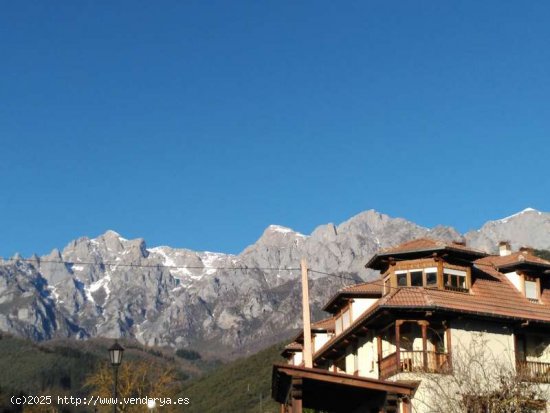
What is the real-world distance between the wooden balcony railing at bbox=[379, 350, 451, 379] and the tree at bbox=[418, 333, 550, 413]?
0.39m

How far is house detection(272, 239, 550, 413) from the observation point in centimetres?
3750

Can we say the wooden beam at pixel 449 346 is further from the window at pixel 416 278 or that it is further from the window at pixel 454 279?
the window at pixel 416 278

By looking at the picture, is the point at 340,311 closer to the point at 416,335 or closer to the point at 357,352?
the point at 357,352

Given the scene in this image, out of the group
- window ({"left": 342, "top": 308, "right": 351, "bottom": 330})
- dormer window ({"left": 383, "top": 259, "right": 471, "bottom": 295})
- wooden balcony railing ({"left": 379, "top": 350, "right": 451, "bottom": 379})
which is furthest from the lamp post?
window ({"left": 342, "top": 308, "right": 351, "bottom": 330})

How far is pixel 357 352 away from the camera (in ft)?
159

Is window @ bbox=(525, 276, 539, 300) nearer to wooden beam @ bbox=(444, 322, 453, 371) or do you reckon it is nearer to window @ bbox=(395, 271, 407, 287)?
→ window @ bbox=(395, 271, 407, 287)

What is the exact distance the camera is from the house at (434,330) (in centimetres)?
3750

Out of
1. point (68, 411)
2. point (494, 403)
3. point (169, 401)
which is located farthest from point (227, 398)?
point (494, 403)

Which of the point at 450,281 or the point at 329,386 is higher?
the point at 450,281

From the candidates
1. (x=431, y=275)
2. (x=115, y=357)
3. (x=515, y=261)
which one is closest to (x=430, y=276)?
(x=431, y=275)

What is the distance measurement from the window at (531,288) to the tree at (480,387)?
687 centimetres

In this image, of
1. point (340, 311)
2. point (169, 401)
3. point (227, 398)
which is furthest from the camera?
point (227, 398)

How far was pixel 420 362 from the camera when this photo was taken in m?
39.6

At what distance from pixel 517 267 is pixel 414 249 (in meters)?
7.81
